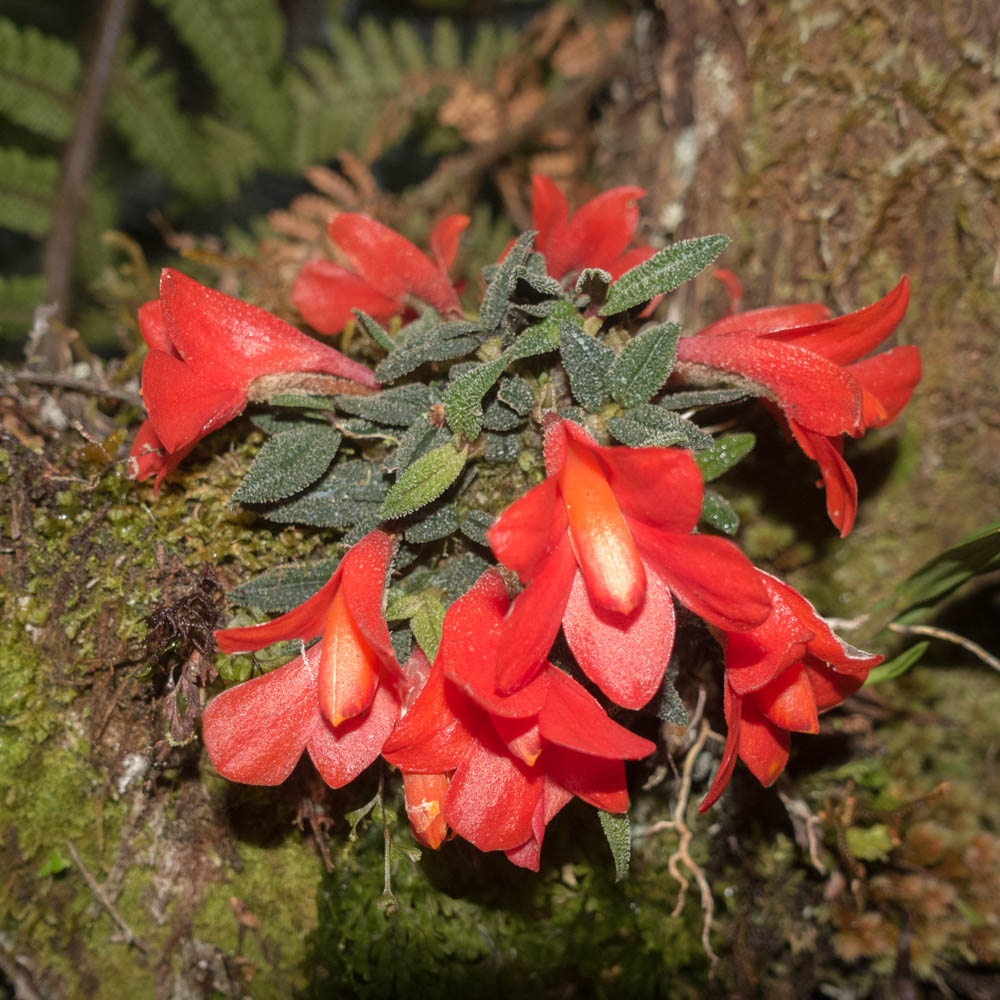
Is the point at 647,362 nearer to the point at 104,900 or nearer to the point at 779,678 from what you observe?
the point at 779,678

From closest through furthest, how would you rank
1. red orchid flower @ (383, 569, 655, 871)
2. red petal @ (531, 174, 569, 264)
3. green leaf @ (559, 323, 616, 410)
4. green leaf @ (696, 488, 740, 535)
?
1. red orchid flower @ (383, 569, 655, 871)
2. green leaf @ (559, 323, 616, 410)
3. green leaf @ (696, 488, 740, 535)
4. red petal @ (531, 174, 569, 264)

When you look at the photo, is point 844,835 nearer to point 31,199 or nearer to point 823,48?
point 823,48

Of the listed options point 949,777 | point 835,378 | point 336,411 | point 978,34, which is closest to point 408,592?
point 336,411

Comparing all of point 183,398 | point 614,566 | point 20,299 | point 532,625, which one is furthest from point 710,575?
point 20,299

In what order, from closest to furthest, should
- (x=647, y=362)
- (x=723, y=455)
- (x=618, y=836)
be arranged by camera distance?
1. (x=618, y=836)
2. (x=647, y=362)
3. (x=723, y=455)

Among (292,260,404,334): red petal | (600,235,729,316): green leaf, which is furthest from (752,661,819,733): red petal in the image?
(292,260,404,334): red petal

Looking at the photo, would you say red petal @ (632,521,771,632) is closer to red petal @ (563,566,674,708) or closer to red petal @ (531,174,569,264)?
red petal @ (563,566,674,708)

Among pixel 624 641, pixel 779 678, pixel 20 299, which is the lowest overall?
pixel 779 678

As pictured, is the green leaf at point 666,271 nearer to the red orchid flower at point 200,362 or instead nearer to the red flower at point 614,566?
the red flower at point 614,566
